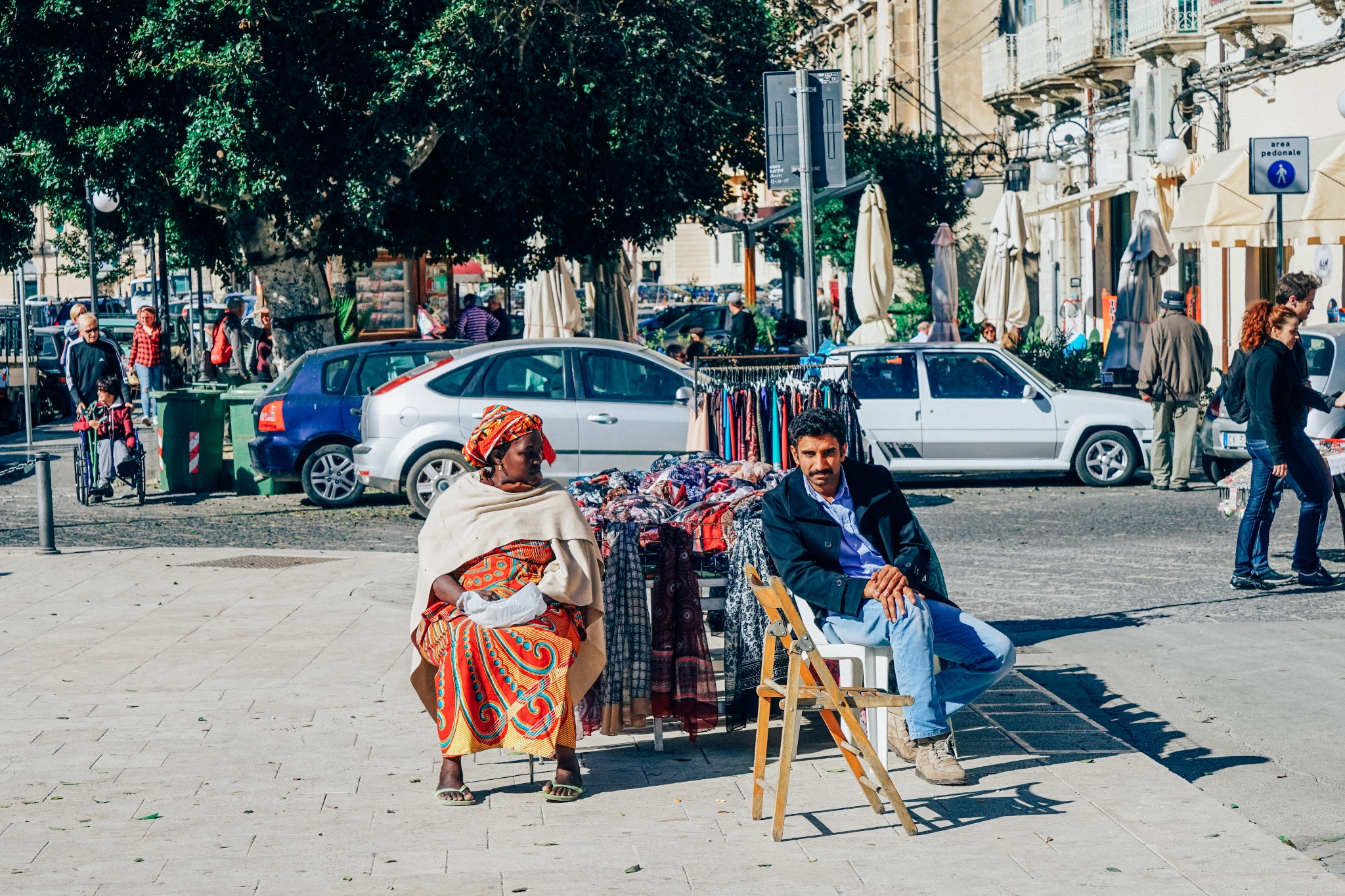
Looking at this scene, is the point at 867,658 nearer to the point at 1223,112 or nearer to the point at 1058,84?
the point at 1223,112

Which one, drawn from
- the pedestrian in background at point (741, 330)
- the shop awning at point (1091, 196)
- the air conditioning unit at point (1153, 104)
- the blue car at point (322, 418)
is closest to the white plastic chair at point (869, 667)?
the blue car at point (322, 418)

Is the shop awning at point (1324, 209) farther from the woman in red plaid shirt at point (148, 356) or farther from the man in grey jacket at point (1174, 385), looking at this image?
the woman in red plaid shirt at point (148, 356)

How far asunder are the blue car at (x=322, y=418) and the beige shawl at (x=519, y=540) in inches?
351

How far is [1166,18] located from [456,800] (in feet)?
79.3

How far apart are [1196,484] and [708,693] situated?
10.4 metres

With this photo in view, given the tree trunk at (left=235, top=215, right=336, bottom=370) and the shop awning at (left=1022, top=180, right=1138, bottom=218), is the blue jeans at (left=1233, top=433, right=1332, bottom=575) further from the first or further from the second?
the shop awning at (left=1022, top=180, right=1138, bottom=218)

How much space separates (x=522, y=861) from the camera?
5.02 m

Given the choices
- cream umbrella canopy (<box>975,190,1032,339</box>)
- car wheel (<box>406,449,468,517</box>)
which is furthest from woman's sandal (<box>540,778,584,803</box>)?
cream umbrella canopy (<box>975,190,1032,339</box>)

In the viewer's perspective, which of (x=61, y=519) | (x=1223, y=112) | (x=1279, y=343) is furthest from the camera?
(x=1223, y=112)

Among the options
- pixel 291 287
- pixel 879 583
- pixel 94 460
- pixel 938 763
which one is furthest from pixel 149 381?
pixel 938 763

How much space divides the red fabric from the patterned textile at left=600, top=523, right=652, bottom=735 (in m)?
16.1

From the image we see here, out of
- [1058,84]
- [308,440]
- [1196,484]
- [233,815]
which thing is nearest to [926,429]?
[1196,484]

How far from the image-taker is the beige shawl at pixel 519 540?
580 centimetres

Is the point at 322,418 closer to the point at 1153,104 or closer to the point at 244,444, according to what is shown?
the point at 244,444
